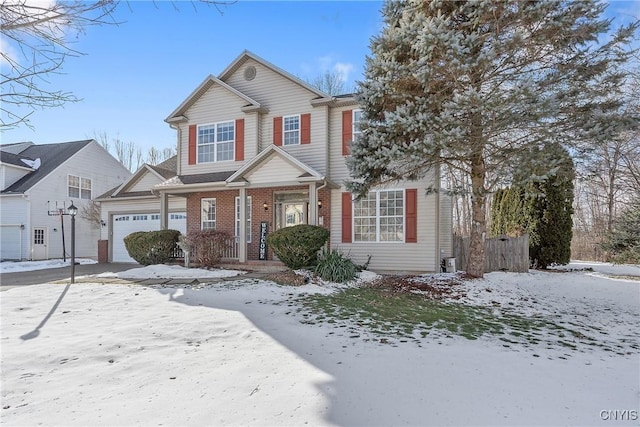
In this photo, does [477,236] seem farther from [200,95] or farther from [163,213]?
[200,95]

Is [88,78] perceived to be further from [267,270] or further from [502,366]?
[267,270]

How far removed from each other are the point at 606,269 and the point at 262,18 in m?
14.5

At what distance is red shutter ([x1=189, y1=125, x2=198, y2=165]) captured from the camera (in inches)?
555

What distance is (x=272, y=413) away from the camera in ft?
8.84

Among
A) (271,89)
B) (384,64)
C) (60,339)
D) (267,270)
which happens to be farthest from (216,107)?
(60,339)

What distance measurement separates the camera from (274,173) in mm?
11680

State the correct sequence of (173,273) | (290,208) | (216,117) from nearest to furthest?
(173,273) → (290,208) → (216,117)

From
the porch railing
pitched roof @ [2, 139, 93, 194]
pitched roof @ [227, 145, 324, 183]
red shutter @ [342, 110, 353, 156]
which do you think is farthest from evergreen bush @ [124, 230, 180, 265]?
pitched roof @ [2, 139, 93, 194]

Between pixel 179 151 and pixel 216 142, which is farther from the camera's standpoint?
pixel 179 151

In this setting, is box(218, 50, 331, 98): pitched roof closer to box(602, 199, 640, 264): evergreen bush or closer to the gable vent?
the gable vent

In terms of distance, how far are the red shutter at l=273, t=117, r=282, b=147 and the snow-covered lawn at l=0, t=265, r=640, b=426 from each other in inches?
320

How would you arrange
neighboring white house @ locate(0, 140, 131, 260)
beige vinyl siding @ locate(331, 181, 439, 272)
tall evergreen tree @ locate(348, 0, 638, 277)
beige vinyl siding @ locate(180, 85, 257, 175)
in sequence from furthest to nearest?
neighboring white house @ locate(0, 140, 131, 260), beige vinyl siding @ locate(180, 85, 257, 175), beige vinyl siding @ locate(331, 181, 439, 272), tall evergreen tree @ locate(348, 0, 638, 277)

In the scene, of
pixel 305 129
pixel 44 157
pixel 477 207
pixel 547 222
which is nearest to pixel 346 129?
pixel 305 129

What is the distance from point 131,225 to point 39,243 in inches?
267
